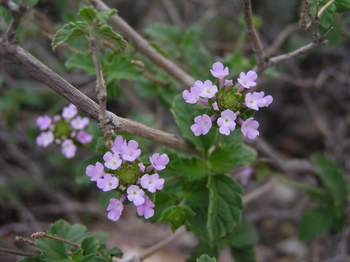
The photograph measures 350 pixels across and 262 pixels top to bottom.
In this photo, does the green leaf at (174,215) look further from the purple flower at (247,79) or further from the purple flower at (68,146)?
the purple flower at (68,146)

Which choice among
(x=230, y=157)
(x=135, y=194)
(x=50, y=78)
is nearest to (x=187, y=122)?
(x=230, y=157)

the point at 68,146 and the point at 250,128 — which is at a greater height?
the point at 68,146

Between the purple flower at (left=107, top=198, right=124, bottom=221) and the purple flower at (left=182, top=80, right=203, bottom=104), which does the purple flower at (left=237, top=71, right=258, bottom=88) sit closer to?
the purple flower at (left=182, top=80, right=203, bottom=104)

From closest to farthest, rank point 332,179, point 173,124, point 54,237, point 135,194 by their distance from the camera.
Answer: point 135,194, point 54,237, point 332,179, point 173,124

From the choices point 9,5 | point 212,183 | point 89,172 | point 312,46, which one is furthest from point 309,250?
point 9,5

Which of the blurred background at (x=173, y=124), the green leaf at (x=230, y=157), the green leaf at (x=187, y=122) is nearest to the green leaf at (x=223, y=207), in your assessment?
the green leaf at (x=230, y=157)

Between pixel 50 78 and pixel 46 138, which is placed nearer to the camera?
pixel 50 78

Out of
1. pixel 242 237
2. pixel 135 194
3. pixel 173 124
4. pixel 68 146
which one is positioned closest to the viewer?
pixel 135 194

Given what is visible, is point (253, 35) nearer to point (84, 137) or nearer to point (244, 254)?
point (84, 137)
